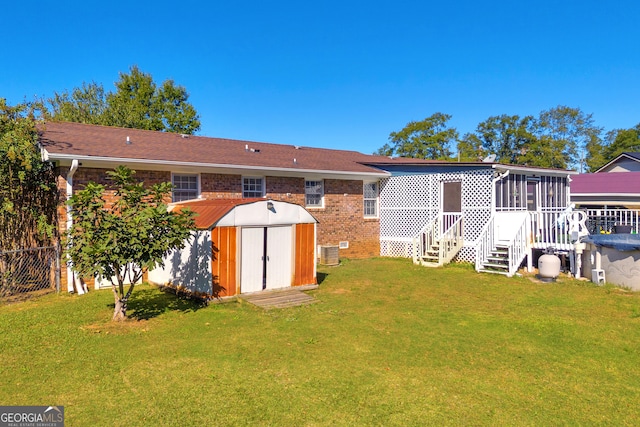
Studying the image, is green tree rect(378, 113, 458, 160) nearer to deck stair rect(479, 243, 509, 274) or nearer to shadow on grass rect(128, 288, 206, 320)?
deck stair rect(479, 243, 509, 274)

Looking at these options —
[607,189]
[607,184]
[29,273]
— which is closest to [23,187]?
[29,273]

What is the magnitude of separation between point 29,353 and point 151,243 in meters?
2.37

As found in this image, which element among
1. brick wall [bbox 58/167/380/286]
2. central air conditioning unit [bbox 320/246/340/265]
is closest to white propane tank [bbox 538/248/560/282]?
central air conditioning unit [bbox 320/246/340/265]

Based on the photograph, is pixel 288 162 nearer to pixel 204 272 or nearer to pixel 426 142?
pixel 204 272

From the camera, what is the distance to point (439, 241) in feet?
46.6

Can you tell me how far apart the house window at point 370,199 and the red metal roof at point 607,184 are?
15463 mm

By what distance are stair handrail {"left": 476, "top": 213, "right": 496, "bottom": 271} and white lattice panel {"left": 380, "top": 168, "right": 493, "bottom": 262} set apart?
0.51 metres

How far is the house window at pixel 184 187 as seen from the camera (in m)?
12.1

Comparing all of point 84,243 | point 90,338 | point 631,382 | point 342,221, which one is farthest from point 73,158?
point 631,382

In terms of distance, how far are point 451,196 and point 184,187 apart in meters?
9.62

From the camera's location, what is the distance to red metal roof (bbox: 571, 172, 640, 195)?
24234 mm

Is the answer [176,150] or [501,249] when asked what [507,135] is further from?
[176,150]

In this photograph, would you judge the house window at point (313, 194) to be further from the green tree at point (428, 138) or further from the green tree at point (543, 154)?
the green tree at point (543, 154)

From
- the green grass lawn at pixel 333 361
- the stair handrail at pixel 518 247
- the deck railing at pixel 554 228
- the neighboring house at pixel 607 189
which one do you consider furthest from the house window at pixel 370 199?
the neighboring house at pixel 607 189
